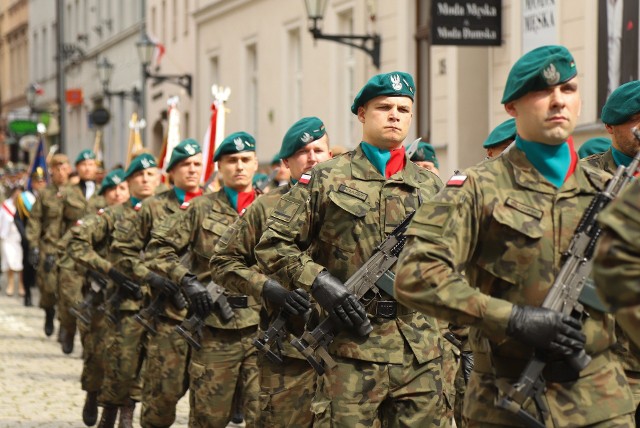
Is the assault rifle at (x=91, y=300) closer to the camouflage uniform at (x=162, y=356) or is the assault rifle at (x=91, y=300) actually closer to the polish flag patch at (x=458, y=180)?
the camouflage uniform at (x=162, y=356)

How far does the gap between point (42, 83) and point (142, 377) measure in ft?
174

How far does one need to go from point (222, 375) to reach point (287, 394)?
3.98ft

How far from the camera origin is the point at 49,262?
1809 cm

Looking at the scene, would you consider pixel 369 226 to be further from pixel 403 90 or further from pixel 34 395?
pixel 34 395

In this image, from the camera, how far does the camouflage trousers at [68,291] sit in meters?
15.0

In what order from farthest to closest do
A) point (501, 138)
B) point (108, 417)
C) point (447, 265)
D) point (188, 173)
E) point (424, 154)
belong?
1. point (108, 417)
2. point (188, 173)
3. point (424, 154)
4. point (501, 138)
5. point (447, 265)

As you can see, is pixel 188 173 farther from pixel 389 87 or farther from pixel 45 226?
pixel 45 226

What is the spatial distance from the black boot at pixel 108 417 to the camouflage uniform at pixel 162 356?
42 centimetres

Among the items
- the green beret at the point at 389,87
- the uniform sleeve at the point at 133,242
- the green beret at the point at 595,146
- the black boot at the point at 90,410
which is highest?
the green beret at the point at 389,87

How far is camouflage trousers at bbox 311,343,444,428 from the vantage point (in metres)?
5.95

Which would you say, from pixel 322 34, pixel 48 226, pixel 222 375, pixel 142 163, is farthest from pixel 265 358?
pixel 48 226

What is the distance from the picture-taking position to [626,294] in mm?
3404

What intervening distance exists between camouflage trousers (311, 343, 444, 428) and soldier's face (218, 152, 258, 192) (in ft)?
9.37

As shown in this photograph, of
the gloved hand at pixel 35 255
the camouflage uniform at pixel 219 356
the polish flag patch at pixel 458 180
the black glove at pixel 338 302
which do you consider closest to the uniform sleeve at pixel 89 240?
the camouflage uniform at pixel 219 356
